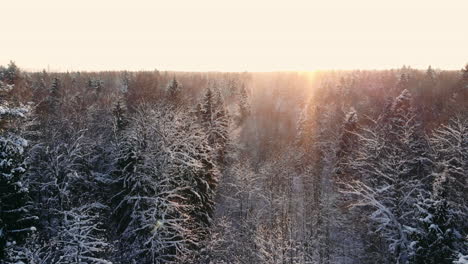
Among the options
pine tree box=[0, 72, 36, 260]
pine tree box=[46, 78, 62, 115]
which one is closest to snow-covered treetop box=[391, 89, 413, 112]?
pine tree box=[0, 72, 36, 260]

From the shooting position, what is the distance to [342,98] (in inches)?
3238

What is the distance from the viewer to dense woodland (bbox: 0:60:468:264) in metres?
18.7

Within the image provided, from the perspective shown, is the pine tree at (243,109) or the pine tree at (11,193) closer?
the pine tree at (11,193)

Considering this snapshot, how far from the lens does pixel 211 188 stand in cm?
3275

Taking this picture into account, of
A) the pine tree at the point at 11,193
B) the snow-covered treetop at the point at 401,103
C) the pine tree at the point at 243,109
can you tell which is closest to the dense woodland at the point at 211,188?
the pine tree at the point at 11,193

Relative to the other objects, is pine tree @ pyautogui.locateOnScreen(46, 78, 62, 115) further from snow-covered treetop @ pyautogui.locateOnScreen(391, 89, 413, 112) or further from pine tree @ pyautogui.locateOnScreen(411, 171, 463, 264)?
pine tree @ pyautogui.locateOnScreen(411, 171, 463, 264)

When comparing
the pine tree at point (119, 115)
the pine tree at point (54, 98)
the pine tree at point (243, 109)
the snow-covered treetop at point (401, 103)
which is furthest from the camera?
→ the pine tree at point (243, 109)

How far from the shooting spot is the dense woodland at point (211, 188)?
18.7 m

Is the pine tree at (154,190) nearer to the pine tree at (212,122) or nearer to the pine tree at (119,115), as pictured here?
the pine tree at (119,115)

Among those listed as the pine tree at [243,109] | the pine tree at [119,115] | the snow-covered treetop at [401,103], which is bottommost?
the pine tree at [243,109]

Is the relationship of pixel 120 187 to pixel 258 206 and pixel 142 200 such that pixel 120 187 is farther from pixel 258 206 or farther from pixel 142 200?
pixel 258 206

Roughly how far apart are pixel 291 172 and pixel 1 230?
138ft

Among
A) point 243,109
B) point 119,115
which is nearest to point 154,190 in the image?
point 119,115

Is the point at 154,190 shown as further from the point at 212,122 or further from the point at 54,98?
the point at 54,98
